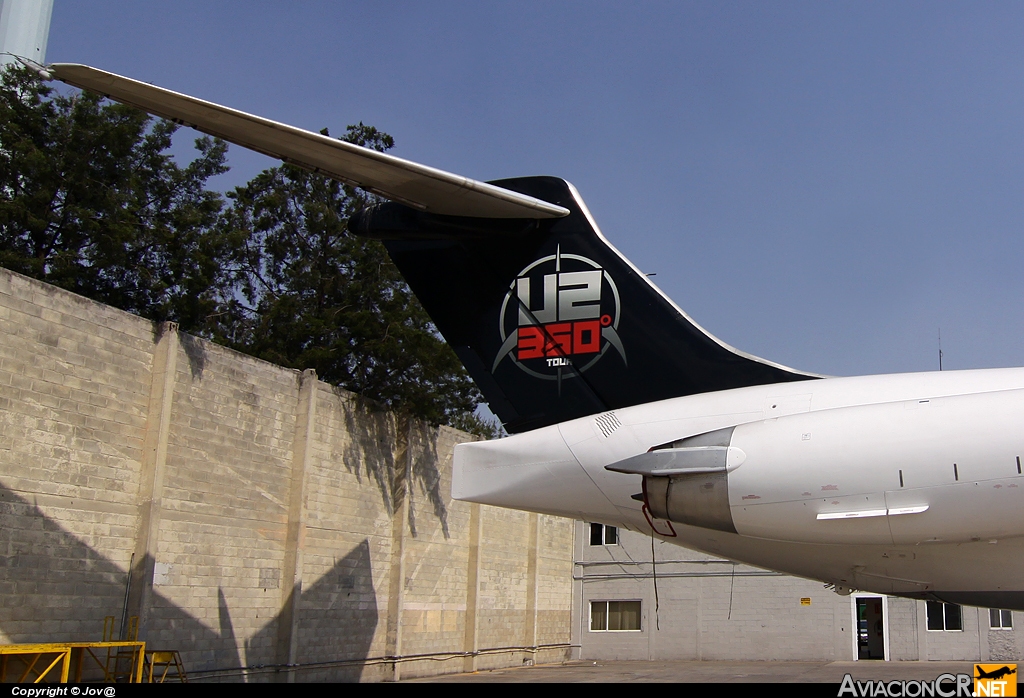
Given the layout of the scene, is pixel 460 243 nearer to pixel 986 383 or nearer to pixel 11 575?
pixel 986 383

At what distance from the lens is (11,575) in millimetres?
13430

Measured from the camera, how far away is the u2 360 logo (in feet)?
26.7

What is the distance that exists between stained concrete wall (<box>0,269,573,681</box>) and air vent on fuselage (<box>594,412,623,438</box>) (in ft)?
31.1

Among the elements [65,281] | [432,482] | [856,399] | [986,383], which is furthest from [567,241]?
[65,281]

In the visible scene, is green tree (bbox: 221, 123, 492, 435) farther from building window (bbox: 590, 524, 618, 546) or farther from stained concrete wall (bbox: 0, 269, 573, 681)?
building window (bbox: 590, 524, 618, 546)

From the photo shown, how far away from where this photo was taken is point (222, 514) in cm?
1709

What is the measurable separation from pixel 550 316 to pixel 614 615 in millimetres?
22384

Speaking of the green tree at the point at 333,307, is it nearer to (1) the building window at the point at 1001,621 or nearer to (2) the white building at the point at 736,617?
(2) the white building at the point at 736,617

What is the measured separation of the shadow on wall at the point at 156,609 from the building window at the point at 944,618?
48.9 feet

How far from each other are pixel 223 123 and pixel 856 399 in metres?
4.82

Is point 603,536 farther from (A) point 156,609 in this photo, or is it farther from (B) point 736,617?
(A) point 156,609

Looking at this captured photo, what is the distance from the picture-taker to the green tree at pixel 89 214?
2248 cm

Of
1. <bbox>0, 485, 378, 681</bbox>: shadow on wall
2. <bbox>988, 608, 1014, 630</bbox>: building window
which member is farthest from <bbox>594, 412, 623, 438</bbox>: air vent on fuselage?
<bbox>988, 608, 1014, 630</bbox>: building window

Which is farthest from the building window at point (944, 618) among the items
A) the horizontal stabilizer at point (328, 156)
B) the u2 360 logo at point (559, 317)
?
the horizontal stabilizer at point (328, 156)
